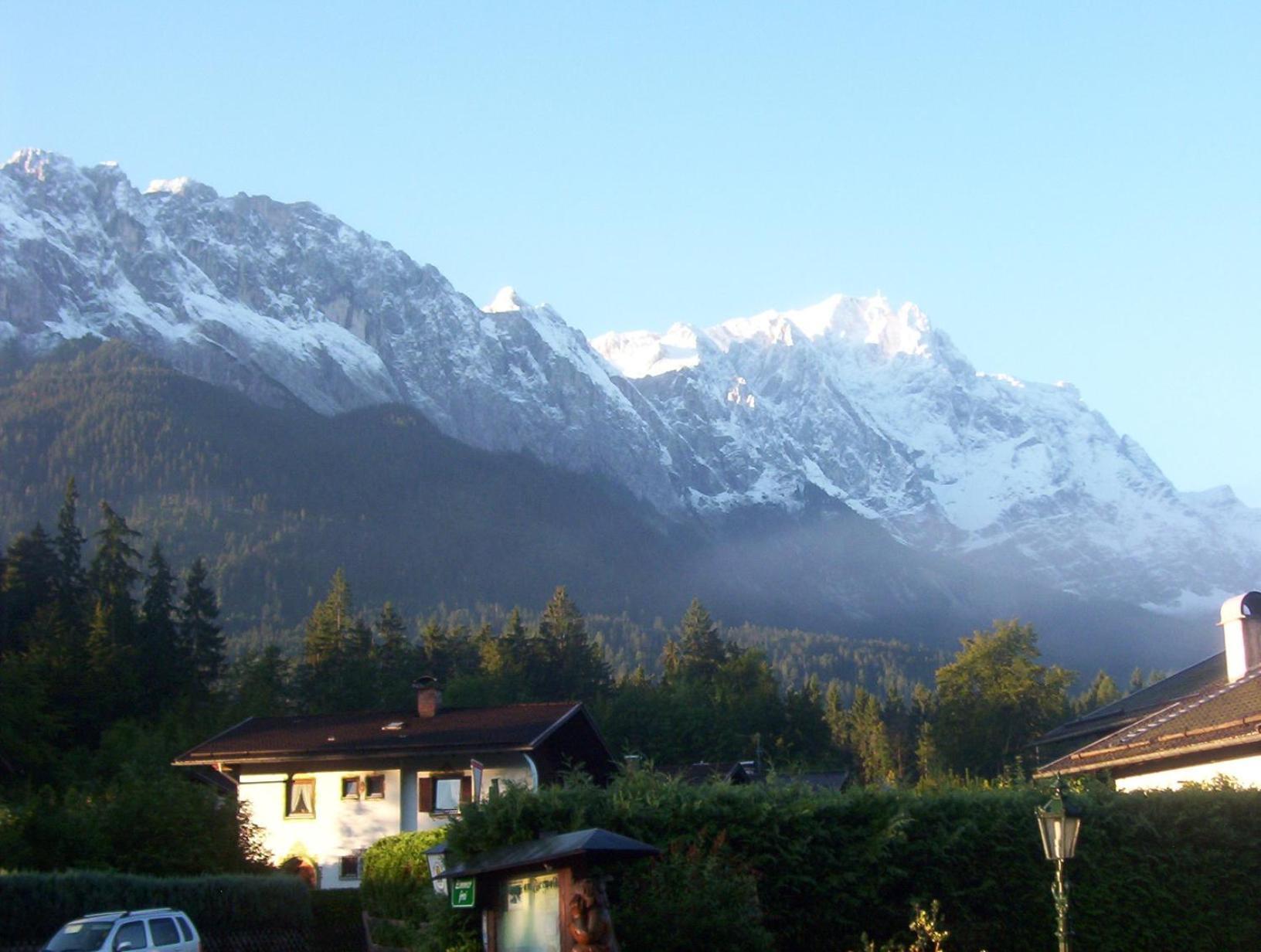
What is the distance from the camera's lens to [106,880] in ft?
79.1

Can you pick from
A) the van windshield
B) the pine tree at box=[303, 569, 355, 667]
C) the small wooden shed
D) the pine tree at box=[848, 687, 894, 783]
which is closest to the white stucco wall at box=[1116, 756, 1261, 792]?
the small wooden shed

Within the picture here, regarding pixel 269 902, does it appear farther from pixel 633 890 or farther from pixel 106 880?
pixel 633 890

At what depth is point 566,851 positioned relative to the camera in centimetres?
1484

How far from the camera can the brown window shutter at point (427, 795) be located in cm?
3881

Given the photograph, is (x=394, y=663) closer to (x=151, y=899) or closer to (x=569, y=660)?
(x=569, y=660)

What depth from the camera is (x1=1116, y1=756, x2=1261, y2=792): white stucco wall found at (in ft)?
75.1

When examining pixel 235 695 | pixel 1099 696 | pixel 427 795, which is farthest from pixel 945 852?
pixel 1099 696

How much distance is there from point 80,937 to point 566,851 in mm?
9581

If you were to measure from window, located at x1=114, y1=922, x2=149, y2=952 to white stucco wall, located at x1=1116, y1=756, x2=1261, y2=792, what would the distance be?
1465 centimetres

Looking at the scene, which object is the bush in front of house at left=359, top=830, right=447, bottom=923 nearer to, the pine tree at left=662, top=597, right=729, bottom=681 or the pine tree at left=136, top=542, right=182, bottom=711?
the pine tree at left=136, top=542, right=182, bottom=711

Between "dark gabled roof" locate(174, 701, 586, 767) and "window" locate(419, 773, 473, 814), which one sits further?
"window" locate(419, 773, 473, 814)

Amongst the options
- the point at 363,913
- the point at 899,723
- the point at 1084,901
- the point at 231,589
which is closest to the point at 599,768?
the point at 363,913

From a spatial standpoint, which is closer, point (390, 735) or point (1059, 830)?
point (1059, 830)

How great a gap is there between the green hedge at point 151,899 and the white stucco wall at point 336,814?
9.34 m
